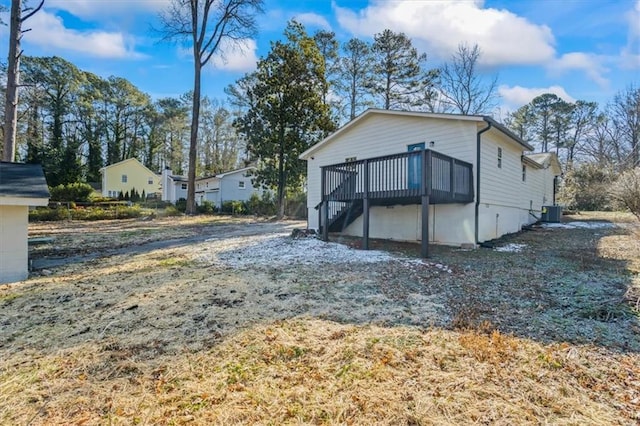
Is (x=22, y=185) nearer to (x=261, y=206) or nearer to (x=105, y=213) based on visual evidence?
(x=105, y=213)

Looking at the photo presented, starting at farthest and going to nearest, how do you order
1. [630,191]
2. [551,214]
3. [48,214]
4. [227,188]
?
[227,188] < [48,214] < [551,214] < [630,191]

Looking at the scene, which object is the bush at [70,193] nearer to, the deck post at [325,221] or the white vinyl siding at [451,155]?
the white vinyl siding at [451,155]

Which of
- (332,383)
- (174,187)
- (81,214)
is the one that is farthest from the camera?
(174,187)

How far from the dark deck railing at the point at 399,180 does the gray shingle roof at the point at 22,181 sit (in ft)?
25.3

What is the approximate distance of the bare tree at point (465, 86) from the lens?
1015 inches

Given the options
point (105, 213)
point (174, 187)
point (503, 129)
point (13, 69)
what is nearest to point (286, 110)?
point (105, 213)

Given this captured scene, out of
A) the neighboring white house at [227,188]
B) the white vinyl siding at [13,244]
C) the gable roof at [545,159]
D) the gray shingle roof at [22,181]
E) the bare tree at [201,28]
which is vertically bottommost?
the white vinyl siding at [13,244]

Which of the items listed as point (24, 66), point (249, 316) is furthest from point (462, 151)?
point (24, 66)

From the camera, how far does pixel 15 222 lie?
21.5 ft

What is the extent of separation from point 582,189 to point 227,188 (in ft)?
97.6

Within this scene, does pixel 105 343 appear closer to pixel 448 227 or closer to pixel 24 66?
pixel 448 227

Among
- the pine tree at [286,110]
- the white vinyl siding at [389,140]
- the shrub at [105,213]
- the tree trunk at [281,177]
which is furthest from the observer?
the tree trunk at [281,177]

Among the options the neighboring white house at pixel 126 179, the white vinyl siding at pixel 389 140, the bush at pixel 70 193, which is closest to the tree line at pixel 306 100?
the neighboring white house at pixel 126 179

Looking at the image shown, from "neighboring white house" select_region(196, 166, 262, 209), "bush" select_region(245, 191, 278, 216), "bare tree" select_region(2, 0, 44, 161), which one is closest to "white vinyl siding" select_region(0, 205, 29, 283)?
"bare tree" select_region(2, 0, 44, 161)
